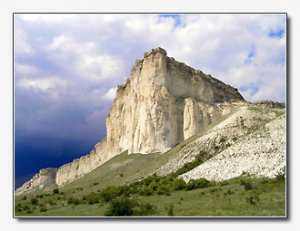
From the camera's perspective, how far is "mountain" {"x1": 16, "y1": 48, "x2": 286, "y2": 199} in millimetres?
24953

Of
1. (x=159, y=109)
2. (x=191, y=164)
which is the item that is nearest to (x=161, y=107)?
(x=159, y=109)

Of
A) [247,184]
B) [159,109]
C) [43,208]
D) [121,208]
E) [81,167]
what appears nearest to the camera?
[121,208]

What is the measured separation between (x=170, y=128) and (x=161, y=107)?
53.9 inches

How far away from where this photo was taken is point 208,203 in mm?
16812

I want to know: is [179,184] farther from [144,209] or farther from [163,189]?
[144,209]

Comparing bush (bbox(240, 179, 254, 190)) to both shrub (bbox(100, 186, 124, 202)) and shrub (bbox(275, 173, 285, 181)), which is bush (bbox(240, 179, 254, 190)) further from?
shrub (bbox(100, 186, 124, 202))

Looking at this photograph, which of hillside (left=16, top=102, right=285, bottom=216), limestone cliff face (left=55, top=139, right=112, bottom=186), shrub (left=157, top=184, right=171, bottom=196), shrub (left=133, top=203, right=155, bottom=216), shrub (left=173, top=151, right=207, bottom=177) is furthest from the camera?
limestone cliff face (left=55, top=139, right=112, bottom=186)

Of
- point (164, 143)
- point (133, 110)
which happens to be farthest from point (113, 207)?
point (133, 110)

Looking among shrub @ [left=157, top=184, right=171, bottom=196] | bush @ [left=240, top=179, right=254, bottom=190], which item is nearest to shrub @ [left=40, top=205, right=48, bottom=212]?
shrub @ [left=157, top=184, right=171, bottom=196]

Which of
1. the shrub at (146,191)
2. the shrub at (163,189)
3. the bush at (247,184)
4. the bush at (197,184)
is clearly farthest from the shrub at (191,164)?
the bush at (247,184)

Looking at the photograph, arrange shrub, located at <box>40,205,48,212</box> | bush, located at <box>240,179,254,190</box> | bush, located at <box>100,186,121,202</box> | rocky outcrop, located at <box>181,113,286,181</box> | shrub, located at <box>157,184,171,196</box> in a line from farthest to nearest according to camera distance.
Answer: shrub, located at <box>157,184,171,196</box>
bush, located at <box>100,186,121,202</box>
bush, located at <box>240,179,254,190</box>
rocky outcrop, located at <box>181,113,286,181</box>
shrub, located at <box>40,205,48,212</box>
